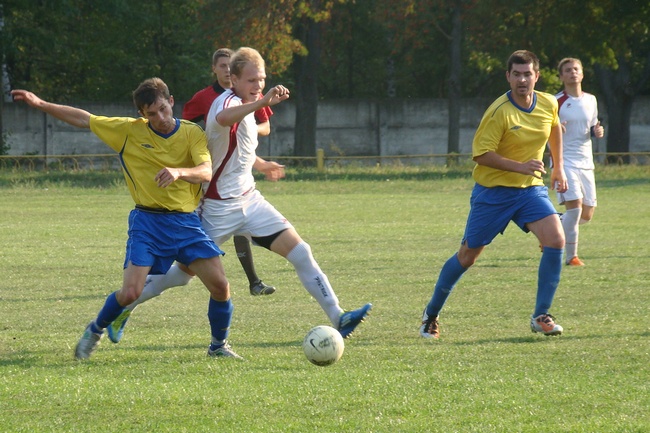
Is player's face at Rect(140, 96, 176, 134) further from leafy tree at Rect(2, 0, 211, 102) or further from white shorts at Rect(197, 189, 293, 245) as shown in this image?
leafy tree at Rect(2, 0, 211, 102)

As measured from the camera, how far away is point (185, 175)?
6.29 meters

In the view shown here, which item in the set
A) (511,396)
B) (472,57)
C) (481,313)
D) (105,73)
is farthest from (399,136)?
(511,396)

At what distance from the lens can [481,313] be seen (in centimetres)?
835

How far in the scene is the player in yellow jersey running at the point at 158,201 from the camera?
6469mm

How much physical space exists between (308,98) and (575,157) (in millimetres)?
26689

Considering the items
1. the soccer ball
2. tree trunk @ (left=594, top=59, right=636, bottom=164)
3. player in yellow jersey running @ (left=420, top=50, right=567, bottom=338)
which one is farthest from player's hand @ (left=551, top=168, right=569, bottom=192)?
tree trunk @ (left=594, top=59, right=636, bottom=164)

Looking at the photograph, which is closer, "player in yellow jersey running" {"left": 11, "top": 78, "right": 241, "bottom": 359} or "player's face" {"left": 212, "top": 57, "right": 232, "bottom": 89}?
"player in yellow jersey running" {"left": 11, "top": 78, "right": 241, "bottom": 359}

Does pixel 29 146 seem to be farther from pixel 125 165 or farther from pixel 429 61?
pixel 125 165

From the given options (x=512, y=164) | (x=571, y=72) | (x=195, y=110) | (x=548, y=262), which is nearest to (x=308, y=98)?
(x=571, y=72)

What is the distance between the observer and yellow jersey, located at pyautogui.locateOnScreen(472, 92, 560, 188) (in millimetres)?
7352

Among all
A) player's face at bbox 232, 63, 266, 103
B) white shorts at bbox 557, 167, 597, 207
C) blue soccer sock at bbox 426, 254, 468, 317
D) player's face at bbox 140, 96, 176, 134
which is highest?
Answer: player's face at bbox 232, 63, 266, 103

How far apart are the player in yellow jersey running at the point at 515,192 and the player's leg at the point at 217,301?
147 cm

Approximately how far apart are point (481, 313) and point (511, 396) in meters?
2.90

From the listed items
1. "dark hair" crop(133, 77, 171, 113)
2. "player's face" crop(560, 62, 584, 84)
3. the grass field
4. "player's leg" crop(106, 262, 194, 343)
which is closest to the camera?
the grass field
